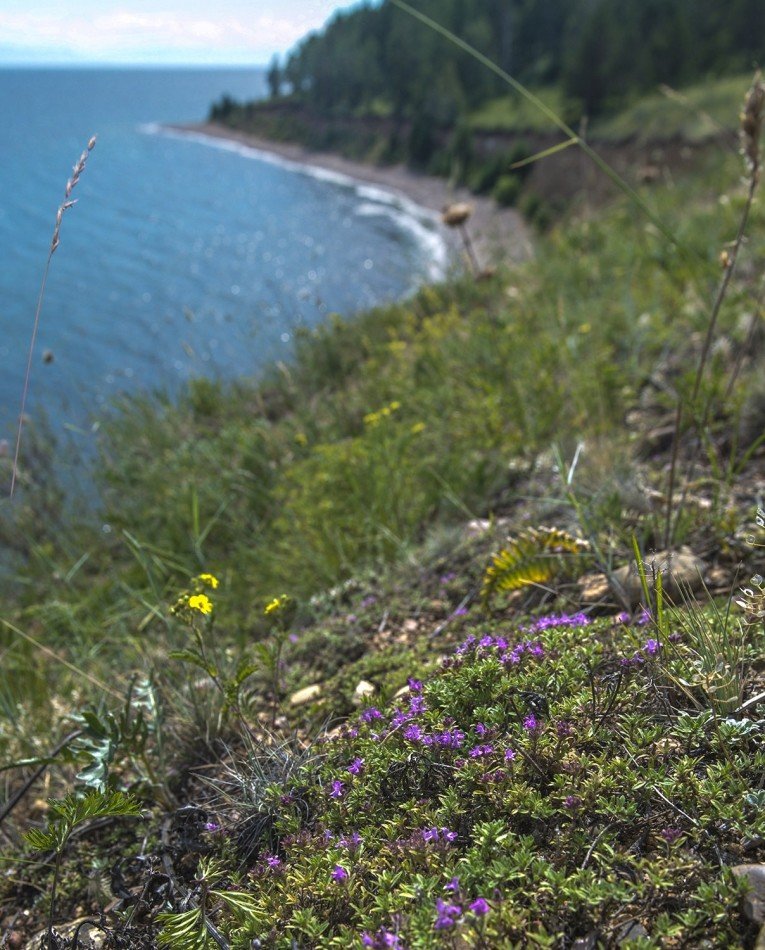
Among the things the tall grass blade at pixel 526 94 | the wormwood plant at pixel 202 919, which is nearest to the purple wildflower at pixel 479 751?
the wormwood plant at pixel 202 919

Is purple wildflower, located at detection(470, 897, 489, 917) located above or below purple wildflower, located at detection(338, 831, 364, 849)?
above

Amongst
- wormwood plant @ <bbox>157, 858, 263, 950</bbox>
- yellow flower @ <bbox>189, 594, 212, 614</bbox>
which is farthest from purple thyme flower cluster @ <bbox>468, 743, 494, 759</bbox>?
yellow flower @ <bbox>189, 594, 212, 614</bbox>

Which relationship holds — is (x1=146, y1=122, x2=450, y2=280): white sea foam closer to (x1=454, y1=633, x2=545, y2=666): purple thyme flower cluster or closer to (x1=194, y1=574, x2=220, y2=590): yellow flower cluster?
(x1=194, y1=574, x2=220, y2=590): yellow flower cluster

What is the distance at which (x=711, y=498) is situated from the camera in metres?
2.78

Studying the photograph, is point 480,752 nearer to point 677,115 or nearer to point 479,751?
point 479,751

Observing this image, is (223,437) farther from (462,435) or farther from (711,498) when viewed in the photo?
(711,498)

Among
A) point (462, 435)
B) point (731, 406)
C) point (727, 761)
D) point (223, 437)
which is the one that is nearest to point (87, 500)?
point (223, 437)

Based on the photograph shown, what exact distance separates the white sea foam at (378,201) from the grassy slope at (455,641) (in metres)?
13.0

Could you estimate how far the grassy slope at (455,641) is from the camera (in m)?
1.33

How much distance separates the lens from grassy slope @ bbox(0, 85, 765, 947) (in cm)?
133

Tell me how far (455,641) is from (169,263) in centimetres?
2189

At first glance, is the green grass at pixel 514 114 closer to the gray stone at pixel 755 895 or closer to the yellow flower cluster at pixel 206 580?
the yellow flower cluster at pixel 206 580

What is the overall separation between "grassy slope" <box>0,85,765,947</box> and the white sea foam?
1298cm

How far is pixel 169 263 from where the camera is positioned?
874 inches
